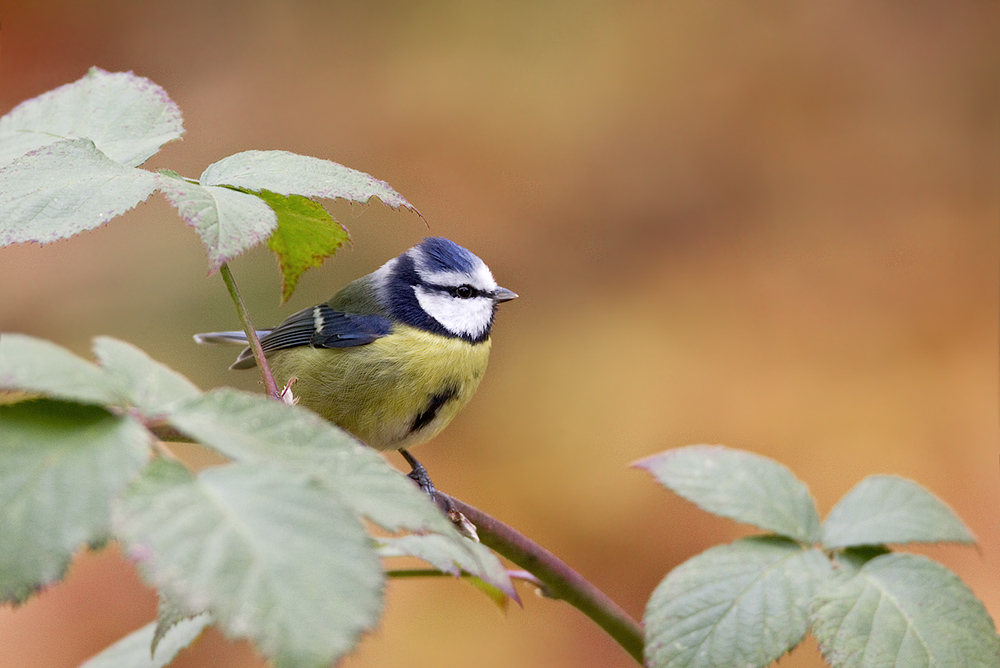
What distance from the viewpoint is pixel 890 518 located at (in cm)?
72

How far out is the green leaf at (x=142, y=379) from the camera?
429 millimetres

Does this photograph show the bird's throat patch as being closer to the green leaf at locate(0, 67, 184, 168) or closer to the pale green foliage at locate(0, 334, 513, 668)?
the green leaf at locate(0, 67, 184, 168)

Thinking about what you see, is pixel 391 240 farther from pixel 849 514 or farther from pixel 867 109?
pixel 849 514

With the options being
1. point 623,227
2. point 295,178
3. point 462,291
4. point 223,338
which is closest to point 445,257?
point 462,291

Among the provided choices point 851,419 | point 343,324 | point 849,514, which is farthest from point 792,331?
point 849,514

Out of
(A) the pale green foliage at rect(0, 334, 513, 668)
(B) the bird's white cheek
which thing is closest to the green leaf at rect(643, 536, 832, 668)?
(A) the pale green foliage at rect(0, 334, 513, 668)

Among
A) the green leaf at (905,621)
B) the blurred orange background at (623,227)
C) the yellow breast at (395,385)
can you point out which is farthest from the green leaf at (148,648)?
the blurred orange background at (623,227)

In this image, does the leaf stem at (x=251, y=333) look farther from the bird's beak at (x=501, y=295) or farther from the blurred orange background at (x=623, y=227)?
the blurred orange background at (x=623, y=227)

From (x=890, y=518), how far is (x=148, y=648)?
1.93 feet

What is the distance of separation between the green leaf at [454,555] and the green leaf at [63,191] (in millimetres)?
263

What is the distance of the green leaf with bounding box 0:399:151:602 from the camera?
35 cm

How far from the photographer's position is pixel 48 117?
2.41ft

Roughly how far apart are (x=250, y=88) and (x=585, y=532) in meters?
2.02

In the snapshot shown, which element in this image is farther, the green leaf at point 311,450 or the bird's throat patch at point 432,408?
the bird's throat patch at point 432,408
